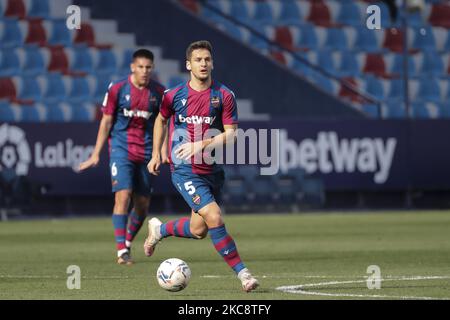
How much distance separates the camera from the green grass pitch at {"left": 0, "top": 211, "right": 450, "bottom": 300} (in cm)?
972

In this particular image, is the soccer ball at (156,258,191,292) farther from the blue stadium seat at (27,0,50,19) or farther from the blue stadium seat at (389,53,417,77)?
the blue stadium seat at (389,53,417,77)

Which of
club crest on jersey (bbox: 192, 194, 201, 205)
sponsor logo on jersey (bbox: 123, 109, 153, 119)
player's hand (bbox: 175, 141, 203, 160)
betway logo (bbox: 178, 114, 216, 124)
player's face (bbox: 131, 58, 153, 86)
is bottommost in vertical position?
club crest on jersey (bbox: 192, 194, 201, 205)

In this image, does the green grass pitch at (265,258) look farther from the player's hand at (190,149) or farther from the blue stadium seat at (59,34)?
the blue stadium seat at (59,34)

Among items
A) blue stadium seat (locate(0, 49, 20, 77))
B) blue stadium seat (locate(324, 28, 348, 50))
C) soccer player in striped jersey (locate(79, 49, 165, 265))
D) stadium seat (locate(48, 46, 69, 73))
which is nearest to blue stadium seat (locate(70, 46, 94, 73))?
stadium seat (locate(48, 46, 69, 73))

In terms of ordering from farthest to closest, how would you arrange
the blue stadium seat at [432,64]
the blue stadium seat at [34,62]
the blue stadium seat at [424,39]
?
the blue stadium seat at [424,39], the blue stadium seat at [432,64], the blue stadium seat at [34,62]

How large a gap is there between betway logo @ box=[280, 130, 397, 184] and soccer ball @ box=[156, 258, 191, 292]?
12900 millimetres

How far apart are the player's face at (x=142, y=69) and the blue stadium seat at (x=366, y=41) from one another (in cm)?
1396

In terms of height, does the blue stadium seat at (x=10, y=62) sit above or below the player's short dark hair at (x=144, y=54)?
above

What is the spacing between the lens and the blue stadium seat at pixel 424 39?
88.4 ft

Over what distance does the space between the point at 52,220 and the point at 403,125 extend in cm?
663

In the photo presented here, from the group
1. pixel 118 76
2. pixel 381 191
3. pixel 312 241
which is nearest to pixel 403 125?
pixel 381 191

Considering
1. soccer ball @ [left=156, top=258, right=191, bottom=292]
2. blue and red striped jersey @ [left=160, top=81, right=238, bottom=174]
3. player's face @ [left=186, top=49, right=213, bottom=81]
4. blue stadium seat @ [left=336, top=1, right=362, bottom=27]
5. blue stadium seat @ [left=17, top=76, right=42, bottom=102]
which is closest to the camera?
soccer ball @ [left=156, top=258, right=191, bottom=292]

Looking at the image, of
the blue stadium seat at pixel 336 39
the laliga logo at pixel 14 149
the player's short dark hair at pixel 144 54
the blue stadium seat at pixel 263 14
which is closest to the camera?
the player's short dark hair at pixel 144 54

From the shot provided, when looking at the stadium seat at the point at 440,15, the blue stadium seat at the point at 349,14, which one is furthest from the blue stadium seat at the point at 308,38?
the stadium seat at the point at 440,15
